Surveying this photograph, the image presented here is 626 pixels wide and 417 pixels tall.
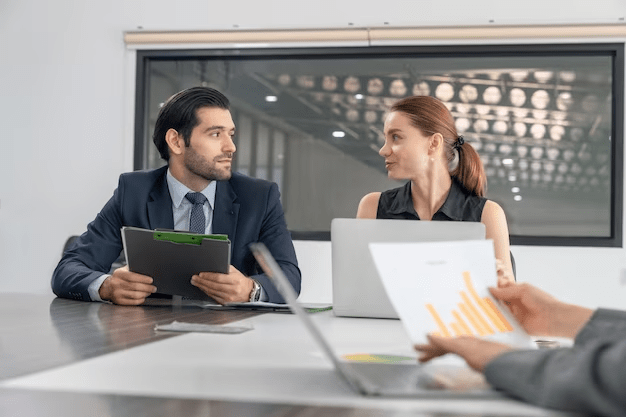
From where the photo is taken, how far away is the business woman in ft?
8.68

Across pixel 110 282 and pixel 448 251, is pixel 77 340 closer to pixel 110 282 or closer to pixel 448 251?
pixel 448 251

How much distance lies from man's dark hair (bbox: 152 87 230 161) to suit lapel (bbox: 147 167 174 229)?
29 cm

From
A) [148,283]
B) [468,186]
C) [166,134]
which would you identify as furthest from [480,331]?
[166,134]

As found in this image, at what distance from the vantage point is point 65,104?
4.53m

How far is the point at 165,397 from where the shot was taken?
29.4 inches

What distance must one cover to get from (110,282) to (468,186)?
1329 mm

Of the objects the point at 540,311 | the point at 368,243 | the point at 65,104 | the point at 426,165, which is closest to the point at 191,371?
the point at 540,311

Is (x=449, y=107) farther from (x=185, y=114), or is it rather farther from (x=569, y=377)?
(x=569, y=377)

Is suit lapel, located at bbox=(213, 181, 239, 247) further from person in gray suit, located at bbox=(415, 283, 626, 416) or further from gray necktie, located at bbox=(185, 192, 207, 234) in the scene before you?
person in gray suit, located at bbox=(415, 283, 626, 416)

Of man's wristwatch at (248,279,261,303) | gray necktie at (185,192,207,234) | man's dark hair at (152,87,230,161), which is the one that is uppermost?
man's dark hair at (152,87,230,161)

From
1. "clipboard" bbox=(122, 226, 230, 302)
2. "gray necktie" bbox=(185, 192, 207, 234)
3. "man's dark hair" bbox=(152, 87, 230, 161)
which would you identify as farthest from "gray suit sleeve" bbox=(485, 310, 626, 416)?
"man's dark hair" bbox=(152, 87, 230, 161)

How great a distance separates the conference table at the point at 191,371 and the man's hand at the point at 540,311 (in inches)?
7.5

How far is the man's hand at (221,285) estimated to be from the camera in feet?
6.24

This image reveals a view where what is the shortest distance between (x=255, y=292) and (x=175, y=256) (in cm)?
29
